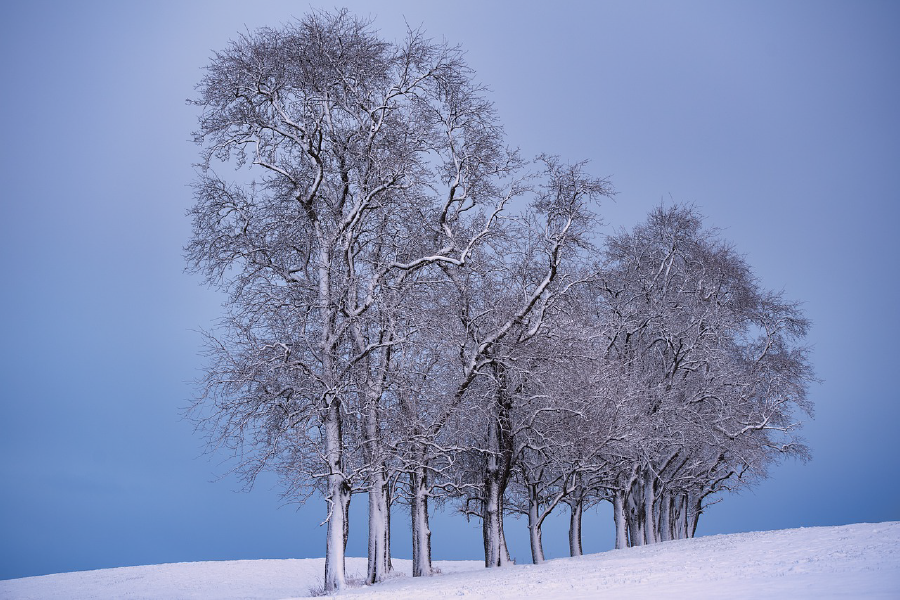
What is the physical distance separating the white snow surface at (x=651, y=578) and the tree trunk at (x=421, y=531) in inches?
18.9

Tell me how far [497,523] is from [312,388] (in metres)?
6.11

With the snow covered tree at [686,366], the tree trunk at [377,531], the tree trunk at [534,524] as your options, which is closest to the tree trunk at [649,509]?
the snow covered tree at [686,366]

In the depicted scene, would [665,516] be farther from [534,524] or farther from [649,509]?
[534,524]

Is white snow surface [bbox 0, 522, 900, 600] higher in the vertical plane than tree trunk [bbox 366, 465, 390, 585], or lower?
lower

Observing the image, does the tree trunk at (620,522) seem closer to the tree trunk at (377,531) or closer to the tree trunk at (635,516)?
the tree trunk at (635,516)

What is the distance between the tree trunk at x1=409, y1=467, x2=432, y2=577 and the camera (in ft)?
65.4

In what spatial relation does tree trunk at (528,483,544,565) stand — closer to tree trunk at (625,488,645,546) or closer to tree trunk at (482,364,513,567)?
tree trunk at (482,364,513,567)

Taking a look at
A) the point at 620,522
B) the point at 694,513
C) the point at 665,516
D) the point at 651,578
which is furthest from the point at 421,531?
the point at 694,513

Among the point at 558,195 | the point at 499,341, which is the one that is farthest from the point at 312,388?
the point at 558,195

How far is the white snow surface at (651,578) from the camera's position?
1111 cm

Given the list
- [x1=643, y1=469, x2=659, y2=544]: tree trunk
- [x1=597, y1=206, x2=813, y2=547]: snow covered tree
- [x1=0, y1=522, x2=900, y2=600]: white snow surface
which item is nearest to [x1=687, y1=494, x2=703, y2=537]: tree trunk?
[x1=597, y1=206, x2=813, y2=547]: snow covered tree

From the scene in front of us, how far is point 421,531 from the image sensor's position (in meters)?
20.2

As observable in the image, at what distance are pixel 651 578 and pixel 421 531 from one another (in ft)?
25.6

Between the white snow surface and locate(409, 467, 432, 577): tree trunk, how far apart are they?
0.48 m
